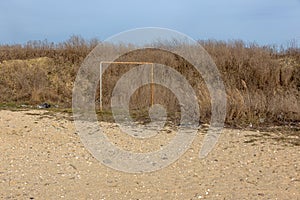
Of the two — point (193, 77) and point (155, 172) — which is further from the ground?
point (193, 77)

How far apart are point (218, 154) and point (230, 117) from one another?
11.6 ft

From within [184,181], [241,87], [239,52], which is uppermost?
[239,52]

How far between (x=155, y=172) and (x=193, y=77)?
10.1 metres

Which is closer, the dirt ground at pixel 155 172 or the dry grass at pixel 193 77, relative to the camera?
the dirt ground at pixel 155 172

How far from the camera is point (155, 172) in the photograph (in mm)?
5996

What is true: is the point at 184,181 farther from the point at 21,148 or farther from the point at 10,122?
the point at 10,122

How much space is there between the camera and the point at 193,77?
15820mm

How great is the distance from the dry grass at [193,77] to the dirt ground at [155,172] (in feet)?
7.71

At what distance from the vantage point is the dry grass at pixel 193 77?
1115 cm

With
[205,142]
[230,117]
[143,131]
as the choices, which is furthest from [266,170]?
[230,117]

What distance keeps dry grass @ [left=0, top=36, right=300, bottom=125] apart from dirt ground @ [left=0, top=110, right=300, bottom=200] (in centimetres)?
235

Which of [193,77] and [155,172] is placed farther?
[193,77]

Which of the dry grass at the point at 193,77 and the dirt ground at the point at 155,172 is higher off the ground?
the dry grass at the point at 193,77

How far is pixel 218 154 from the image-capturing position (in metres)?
7.17
